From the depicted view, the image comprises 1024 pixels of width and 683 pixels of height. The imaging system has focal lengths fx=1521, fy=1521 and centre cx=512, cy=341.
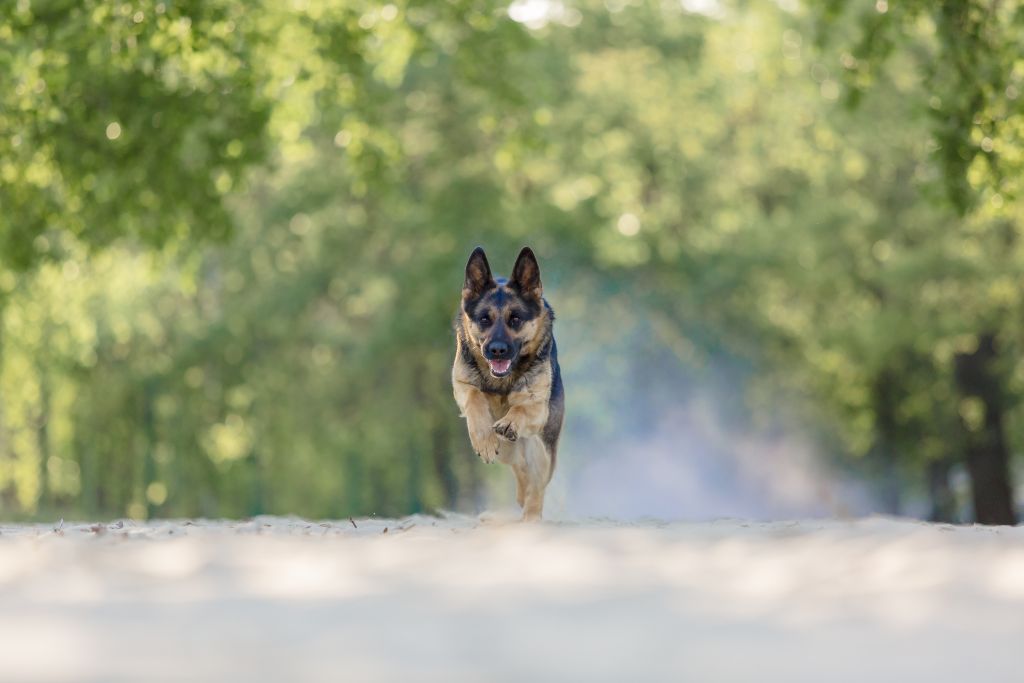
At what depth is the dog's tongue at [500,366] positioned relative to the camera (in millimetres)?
9805

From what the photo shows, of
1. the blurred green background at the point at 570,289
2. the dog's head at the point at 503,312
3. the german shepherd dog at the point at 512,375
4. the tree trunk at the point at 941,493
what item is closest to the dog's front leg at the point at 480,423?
the german shepherd dog at the point at 512,375

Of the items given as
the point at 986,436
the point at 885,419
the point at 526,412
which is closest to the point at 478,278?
the point at 526,412

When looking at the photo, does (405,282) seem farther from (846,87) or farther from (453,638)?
(453,638)

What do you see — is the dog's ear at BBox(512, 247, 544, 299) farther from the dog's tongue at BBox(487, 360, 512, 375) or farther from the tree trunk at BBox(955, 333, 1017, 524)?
the tree trunk at BBox(955, 333, 1017, 524)

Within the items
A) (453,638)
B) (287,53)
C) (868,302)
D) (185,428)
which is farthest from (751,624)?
(185,428)

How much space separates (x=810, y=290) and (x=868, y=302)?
3.65ft

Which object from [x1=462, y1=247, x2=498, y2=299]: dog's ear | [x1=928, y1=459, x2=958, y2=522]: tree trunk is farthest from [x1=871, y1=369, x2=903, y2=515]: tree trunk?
[x1=462, y1=247, x2=498, y2=299]: dog's ear

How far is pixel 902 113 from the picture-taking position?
2584 centimetres

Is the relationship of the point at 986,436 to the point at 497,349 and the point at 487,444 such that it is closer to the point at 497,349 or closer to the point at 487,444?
the point at 497,349

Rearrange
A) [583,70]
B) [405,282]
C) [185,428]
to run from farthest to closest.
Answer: [185,428]
[583,70]
[405,282]

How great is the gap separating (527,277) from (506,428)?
1283 mm

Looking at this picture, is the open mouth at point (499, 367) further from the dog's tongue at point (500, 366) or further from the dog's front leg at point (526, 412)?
the dog's front leg at point (526, 412)

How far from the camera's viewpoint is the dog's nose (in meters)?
9.78

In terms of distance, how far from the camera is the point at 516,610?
4867mm
